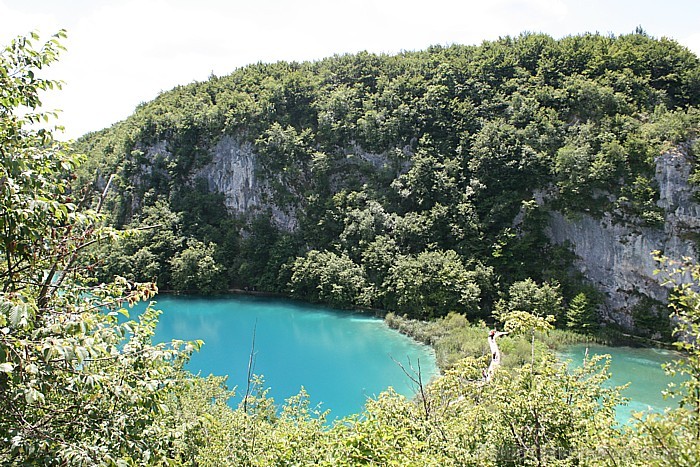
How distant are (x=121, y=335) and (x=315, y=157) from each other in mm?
34160

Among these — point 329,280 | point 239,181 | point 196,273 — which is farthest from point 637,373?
point 239,181

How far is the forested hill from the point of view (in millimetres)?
26500

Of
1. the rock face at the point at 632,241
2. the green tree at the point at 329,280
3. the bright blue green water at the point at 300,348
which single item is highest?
the rock face at the point at 632,241

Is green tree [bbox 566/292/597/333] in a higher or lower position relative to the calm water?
higher

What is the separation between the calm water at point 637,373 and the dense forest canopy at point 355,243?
1187 millimetres

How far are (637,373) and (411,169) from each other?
18338mm

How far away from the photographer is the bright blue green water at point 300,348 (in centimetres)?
1889

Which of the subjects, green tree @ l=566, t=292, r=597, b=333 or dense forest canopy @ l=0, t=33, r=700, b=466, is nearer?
dense forest canopy @ l=0, t=33, r=700, b=466

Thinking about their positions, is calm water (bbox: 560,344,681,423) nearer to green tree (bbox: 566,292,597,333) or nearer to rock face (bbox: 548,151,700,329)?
green tree (bbox: 566,292,597,333)

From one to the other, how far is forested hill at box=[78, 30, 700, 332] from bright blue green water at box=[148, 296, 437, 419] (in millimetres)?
2608

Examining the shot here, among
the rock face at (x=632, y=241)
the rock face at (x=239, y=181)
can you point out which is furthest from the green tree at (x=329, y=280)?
the rock face at (x=632, y=241)

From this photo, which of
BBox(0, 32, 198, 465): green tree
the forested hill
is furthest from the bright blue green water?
BBox(0, 32, 198, 465): green tree

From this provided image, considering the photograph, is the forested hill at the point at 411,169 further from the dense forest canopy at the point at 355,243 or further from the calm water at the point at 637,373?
the calm water at the point at 637,373

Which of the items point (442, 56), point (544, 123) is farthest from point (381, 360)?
point (442, 56)
